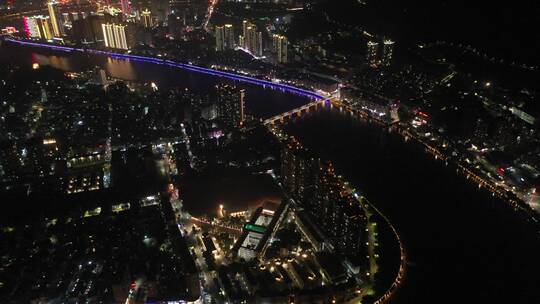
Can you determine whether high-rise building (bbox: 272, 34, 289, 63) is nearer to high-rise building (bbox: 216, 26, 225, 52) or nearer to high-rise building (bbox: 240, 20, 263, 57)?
high-rise building (bbox: 240, 20, 263, 57)

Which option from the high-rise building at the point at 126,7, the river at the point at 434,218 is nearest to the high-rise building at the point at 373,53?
the river at the point at 434,218

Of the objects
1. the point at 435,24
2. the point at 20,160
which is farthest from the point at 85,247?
the point at 435,24

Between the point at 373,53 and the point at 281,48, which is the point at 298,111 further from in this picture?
the point at 373,53

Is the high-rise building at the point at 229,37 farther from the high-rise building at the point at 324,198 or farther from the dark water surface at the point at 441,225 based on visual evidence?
the high-rise building at the point at 324,198

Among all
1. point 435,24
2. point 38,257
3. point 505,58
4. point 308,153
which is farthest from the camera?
point 435,24

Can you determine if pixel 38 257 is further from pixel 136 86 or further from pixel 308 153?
pixel 136 86

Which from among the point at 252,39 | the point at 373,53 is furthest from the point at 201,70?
the point at 373,53

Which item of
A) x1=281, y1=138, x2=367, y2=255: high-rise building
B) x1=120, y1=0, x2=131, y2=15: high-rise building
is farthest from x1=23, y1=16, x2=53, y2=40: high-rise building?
x1=281, y1=138, x2=367, y2=255: high-rise building
